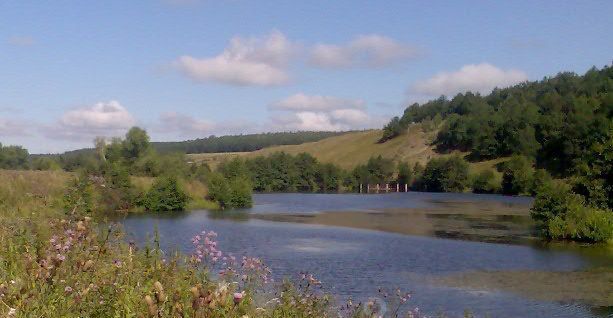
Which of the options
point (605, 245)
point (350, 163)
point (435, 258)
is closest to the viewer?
point (435, 258)

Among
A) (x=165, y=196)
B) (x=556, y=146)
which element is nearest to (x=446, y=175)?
(x=556, y=146)

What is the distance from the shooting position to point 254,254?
3009 cm

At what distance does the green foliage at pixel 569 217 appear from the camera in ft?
133

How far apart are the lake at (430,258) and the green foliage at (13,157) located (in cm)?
7236

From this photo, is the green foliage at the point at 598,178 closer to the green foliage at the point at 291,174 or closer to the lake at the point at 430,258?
the lake at the point at 430,258

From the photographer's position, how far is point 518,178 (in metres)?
104

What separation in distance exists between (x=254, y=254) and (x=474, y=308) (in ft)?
40.9

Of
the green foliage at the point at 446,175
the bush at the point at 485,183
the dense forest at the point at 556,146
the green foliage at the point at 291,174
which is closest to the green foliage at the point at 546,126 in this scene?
the dense forest at the point at 556,146

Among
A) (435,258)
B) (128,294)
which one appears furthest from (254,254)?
(128,294)

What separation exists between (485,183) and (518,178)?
1282cm

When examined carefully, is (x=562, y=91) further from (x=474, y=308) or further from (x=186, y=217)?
(x=474, y=308)

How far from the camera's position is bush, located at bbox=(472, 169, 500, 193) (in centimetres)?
11419

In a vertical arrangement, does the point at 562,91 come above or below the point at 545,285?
above

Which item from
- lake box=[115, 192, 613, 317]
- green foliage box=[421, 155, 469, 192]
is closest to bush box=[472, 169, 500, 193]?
green foliage box=[421, 155, 469, 192]
